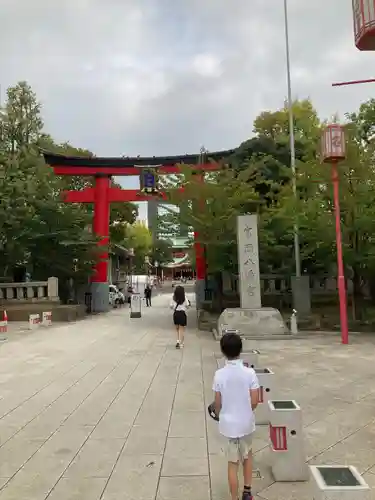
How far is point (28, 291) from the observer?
2130 centimetres

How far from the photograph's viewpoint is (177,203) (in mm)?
18953

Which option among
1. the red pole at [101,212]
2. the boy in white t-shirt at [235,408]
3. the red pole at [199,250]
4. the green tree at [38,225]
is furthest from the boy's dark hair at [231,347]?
the red pole at [101,212]

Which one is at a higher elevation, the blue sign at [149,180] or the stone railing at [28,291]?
the blue sign at [149,180]

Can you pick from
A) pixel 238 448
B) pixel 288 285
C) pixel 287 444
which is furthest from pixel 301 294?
pixel 238 448

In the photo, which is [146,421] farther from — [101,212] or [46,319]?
[101,212]

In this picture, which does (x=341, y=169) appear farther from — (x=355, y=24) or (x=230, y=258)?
(x=355, y=24)

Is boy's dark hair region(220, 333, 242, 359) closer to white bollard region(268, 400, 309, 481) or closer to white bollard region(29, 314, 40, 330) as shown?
white bollard region(268, 400, 309, 481)

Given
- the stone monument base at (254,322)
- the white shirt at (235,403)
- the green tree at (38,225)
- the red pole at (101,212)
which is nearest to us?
the white shirt at (235,403)

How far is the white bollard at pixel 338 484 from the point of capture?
2.66 metres

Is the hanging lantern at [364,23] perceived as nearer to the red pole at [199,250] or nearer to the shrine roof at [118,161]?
the red pole at [199,250]

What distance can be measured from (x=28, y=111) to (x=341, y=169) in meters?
21.3

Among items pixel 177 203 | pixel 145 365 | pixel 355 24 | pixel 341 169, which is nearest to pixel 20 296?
pixel 177 203

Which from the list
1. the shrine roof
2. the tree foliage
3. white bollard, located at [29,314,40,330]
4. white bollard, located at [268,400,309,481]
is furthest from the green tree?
white bollard, located at [268,400,309,481]

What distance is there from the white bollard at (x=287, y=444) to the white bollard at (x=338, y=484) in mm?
1221
